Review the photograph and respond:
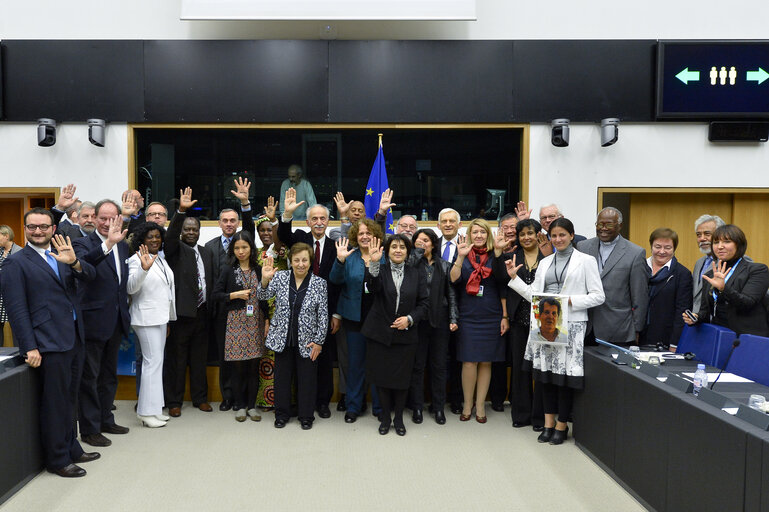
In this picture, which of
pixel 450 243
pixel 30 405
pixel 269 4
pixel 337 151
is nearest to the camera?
pixel 30 405

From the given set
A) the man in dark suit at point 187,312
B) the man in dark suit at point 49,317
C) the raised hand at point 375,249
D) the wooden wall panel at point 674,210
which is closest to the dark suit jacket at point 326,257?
the raised hand at point 375,249

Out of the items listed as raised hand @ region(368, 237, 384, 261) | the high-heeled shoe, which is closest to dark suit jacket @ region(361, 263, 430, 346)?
raised hand @ region(368, 237, 384, 261)

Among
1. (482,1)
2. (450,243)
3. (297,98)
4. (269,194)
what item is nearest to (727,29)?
(482,1)

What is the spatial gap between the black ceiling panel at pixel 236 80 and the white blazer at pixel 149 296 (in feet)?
9.36

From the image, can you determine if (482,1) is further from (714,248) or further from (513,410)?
(513,410)

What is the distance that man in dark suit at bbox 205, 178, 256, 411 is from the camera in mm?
5004

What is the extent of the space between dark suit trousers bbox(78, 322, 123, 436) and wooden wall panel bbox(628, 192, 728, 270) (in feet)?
19.6

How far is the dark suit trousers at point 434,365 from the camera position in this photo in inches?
189

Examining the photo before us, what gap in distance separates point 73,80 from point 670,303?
22.6ft

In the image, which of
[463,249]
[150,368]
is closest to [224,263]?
[150,368]

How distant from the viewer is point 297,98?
22.4 ft

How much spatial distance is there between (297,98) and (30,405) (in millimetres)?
4489

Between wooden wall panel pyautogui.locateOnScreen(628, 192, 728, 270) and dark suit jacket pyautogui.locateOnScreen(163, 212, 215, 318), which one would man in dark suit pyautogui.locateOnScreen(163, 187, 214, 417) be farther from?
wooden wall panel pyautogui.locateOnScreen(628, 192, 728, 270)

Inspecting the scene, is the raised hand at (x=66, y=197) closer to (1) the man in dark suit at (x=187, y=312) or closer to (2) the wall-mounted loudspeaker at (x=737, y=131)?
(1) the man in dark suit at (x=187, y=312)
